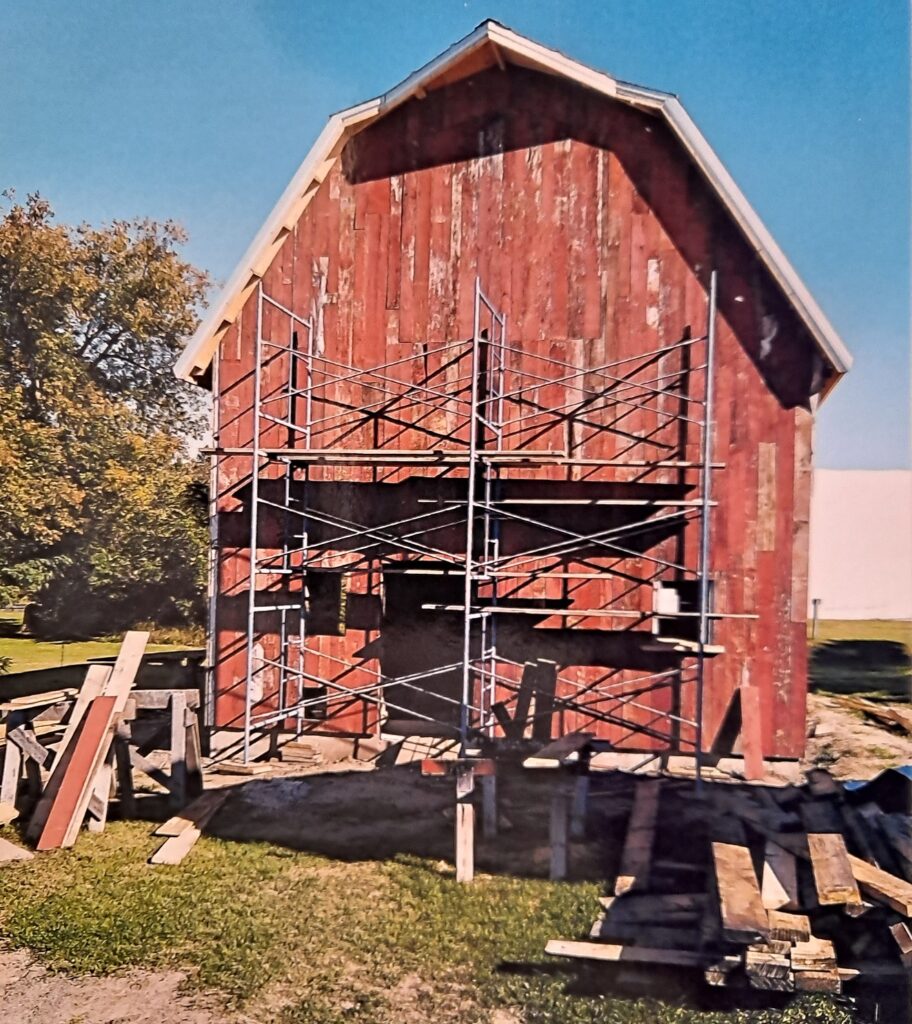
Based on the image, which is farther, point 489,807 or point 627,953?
point 489,807

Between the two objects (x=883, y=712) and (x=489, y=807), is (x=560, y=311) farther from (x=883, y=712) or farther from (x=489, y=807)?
(x=883, y=712)

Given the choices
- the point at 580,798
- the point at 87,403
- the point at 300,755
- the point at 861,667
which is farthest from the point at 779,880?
the point at 861,667

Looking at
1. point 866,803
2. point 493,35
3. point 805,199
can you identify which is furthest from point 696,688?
point 493,35

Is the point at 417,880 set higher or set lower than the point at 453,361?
lower

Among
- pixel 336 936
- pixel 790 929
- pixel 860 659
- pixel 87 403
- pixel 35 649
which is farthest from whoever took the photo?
pixel 860 659

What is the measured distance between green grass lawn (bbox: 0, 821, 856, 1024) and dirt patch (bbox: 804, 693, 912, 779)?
4957mm

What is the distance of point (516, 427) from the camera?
9.23 m

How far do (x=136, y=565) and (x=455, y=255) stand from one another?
8882 millimetres

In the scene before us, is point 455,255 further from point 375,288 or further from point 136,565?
point 136,565

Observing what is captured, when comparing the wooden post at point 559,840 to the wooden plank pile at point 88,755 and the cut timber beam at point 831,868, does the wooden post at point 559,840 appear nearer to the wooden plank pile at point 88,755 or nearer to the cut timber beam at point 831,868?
the cut timber beam at point 831,868

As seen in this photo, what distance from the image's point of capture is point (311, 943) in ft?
17.4

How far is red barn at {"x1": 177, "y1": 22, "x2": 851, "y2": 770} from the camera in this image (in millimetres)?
8727

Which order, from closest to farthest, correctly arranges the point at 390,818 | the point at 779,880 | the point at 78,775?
the point at 779,880 → the point at 78,775 → the point at 390,818

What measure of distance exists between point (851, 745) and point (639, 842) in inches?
202
